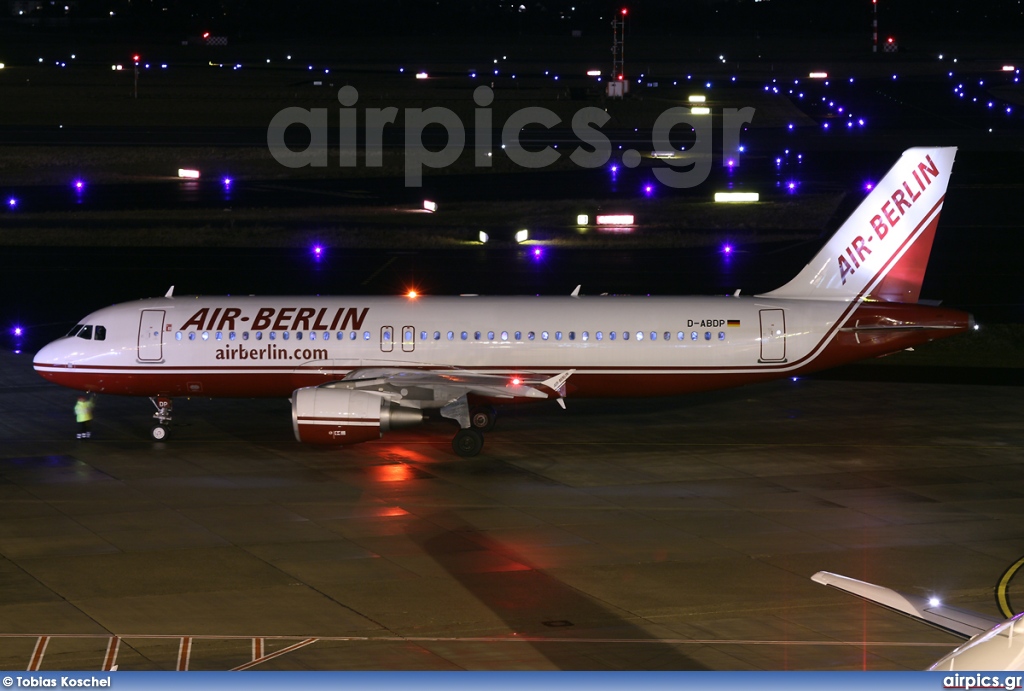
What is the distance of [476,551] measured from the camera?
27.2 metres

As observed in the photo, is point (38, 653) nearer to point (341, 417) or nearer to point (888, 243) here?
point (341, 417)

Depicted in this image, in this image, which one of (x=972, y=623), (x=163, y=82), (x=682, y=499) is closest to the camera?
(x=972, y=623)

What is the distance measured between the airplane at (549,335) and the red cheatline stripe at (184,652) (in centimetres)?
1411

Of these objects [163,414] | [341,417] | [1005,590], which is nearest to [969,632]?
[1005,590]

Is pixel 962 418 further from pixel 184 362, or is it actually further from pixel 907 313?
pixel 184 362

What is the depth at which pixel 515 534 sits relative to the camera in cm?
2833

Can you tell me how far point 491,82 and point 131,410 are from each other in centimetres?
10258

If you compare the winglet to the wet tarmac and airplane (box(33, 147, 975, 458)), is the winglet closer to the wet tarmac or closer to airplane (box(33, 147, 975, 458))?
airplane (box(33, 147, 975, 458))

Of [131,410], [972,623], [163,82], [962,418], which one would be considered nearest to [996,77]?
[163,82]

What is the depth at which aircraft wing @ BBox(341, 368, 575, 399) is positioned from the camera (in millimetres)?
35219

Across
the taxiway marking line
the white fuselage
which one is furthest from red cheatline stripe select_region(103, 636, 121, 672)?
the white fuselage

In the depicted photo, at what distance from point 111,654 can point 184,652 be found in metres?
1.16

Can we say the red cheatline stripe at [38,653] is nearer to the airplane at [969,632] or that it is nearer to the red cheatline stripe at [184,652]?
the red cheatline stripe at [184,652]

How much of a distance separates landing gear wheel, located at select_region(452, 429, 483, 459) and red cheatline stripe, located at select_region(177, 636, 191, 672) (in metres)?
13.6
